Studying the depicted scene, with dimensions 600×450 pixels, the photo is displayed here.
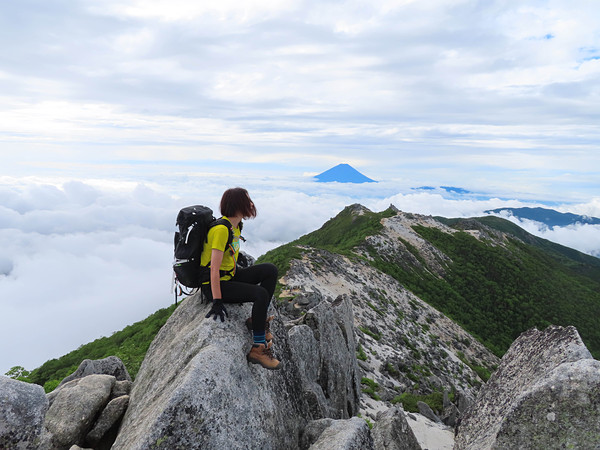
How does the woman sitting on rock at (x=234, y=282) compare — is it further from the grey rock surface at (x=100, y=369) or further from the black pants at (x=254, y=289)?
the grey rock surface at (x=100, y=369)

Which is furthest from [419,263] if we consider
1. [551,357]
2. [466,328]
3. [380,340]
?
[551,357]

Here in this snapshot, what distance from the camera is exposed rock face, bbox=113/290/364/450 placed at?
7.04 m

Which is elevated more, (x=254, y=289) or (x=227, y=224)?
(x=227, y=224)

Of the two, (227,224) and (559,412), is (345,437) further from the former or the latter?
(227,224)

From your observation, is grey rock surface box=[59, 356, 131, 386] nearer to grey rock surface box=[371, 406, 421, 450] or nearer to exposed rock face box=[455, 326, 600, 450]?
grey rock surface box=[371, 406, 421, 450]

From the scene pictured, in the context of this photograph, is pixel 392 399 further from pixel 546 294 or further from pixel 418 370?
pixel 546 294

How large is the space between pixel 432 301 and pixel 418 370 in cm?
3594

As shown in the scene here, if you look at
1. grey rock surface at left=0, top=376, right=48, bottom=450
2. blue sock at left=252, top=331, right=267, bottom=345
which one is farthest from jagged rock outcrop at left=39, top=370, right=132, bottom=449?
blue sock at left=252, top=331, right=267, bottom=345

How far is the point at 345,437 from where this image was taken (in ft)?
28.1

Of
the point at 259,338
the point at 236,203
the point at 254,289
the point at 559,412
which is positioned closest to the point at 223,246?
the point at 236,203

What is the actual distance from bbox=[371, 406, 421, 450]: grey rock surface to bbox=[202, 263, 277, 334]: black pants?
5.85 m

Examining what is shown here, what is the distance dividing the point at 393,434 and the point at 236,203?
355 inches

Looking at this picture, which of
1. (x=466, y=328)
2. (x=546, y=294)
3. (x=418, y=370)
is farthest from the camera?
(x=546, y=294)

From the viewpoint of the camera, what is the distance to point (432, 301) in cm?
7100
